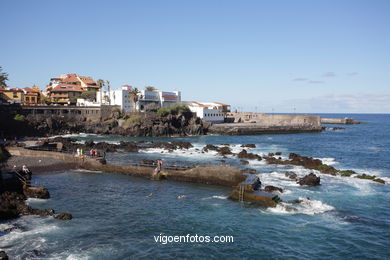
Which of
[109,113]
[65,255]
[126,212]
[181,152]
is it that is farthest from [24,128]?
[65,255]

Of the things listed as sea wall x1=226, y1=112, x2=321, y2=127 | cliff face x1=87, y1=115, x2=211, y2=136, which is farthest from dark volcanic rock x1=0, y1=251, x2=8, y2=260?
sea wall x1=226, y1=112, x2=321, y2=127

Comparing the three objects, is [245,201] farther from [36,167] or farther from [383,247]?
[36,167]

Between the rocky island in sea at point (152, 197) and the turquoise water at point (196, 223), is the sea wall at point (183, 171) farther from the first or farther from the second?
the turquoise water at point (196, 223)

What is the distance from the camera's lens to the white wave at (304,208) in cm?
2555

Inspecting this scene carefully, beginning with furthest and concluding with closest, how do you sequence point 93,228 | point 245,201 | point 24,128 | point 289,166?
1. point 24,128
2. point 289,166
3. point 245,201
4. point 93,228

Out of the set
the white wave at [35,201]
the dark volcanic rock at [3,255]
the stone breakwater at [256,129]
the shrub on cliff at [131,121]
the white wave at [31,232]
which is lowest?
the white wave at [31,232]

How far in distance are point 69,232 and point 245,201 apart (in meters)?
15.2

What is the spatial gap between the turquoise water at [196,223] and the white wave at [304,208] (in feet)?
0.28

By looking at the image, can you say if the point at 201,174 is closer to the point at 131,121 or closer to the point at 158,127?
the point at 158,127

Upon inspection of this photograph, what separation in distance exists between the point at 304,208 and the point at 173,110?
81339 millimetres

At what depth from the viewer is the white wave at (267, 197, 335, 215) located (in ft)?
83.8

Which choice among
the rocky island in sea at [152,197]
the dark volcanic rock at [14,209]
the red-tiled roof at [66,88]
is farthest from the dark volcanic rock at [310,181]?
the red-tiled roof at [66,88]

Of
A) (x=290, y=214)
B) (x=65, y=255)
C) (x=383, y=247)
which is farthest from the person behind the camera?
(x=290, y=214)

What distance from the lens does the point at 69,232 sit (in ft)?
68.5
